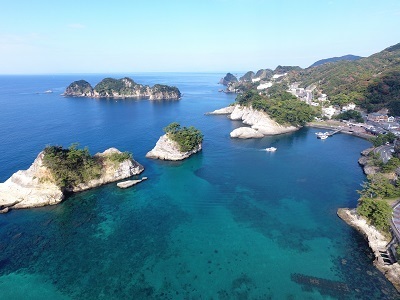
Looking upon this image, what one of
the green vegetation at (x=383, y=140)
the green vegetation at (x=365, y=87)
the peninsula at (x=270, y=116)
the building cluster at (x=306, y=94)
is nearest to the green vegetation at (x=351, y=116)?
the peninsula at (x=270, y=116)

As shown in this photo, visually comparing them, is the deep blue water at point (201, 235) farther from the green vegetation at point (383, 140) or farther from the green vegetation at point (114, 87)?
the green vegetation at point (114, 87)

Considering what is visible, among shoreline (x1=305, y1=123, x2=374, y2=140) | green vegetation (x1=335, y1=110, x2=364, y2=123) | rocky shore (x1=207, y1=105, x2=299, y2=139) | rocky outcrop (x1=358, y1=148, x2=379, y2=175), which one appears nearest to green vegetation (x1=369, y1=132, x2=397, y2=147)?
rocky outcrop (x1=358, y1=148, x2=379, y2=175)

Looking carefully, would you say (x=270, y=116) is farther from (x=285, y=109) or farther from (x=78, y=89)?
(x=78, y=89)

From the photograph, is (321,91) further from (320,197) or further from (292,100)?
(320,197)

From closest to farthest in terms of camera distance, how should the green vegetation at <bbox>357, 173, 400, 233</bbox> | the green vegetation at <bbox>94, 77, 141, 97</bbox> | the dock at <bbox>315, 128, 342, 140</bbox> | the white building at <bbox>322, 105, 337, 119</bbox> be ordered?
the green vegetation at <bbox>357, 173, 400, 233</bbox>, the dock at <bbox>315, 128, 342, 140</bbox>, the white building at <bbox>322, 105, 337, 119</bbox>, the green vegetation at <bbox>94, 77, 141, 97</bbox>

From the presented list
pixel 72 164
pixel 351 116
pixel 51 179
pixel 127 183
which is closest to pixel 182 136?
pixel 127 183

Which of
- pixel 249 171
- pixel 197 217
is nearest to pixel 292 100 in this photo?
pixel 249 171

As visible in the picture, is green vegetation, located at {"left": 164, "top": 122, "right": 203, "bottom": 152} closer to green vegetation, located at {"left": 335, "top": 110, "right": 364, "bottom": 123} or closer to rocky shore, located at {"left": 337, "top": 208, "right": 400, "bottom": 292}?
rocky shore, located at {"left": 337, "top": 208, "right": 400, "bottom": 292}
